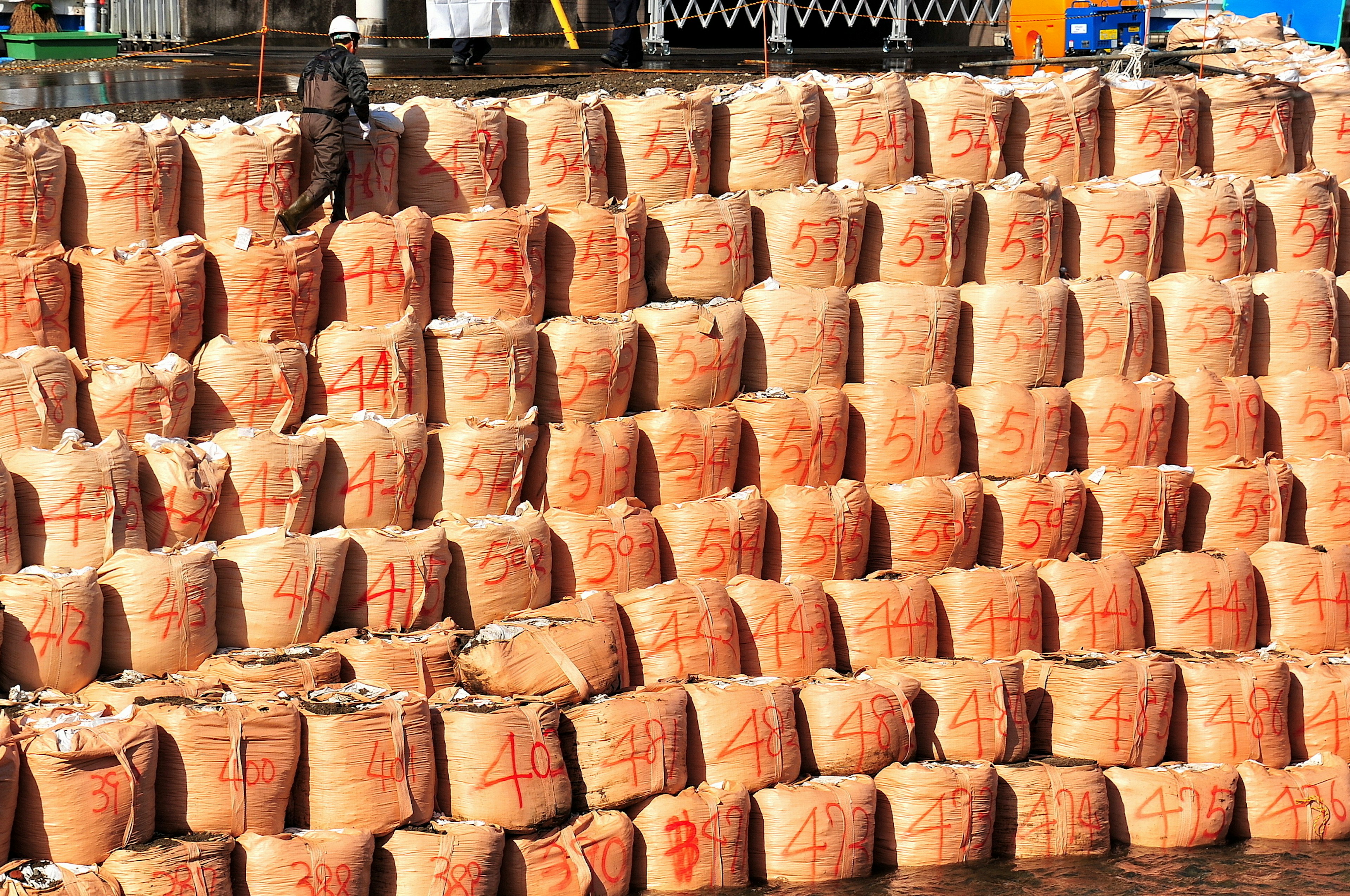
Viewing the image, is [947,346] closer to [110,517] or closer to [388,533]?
[388,533]

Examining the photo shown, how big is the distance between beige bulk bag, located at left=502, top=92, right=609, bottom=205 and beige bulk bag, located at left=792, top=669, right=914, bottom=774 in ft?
7.57

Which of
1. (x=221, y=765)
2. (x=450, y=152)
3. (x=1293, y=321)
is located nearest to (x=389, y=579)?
(x=221, y=765)

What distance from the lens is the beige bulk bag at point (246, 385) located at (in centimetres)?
556

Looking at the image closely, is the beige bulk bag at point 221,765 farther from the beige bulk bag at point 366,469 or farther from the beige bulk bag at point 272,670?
the beige bulk bag at point 366,469

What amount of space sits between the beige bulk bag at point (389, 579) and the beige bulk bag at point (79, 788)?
3.70 feet

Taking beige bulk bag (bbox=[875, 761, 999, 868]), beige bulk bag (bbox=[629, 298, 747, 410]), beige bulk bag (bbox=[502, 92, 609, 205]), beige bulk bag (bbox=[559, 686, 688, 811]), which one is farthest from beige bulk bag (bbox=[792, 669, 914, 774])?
beige bulk bag (bbox=[502, 92, 609, 205])

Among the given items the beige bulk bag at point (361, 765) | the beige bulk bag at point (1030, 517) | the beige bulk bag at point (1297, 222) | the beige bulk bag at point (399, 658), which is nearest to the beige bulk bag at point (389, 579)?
the beige bulk bag at point (399, 658)

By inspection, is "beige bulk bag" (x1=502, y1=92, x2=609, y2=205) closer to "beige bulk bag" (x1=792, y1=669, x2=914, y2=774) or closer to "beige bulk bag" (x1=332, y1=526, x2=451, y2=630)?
"beige bulk bag" (x1=332, y1=526, x2=451, y2=630)

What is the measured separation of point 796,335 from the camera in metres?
6.39

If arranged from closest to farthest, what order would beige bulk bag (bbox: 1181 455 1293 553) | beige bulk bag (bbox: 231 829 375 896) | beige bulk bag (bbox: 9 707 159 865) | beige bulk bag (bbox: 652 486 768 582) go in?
beige bulk bag (bbox: 9 707 159 865), beige bulk bag (bbox: 231 829 375 896), beige bulk bag (bbox: 652 486 768 582), beige bulk bag (bbox: 1181 455 1293 553)

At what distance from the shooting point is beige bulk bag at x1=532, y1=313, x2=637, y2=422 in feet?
19.8

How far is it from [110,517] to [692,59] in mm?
7553

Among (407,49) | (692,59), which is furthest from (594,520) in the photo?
(407,49)

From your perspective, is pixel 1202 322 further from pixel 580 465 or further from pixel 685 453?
pixel 580 465
